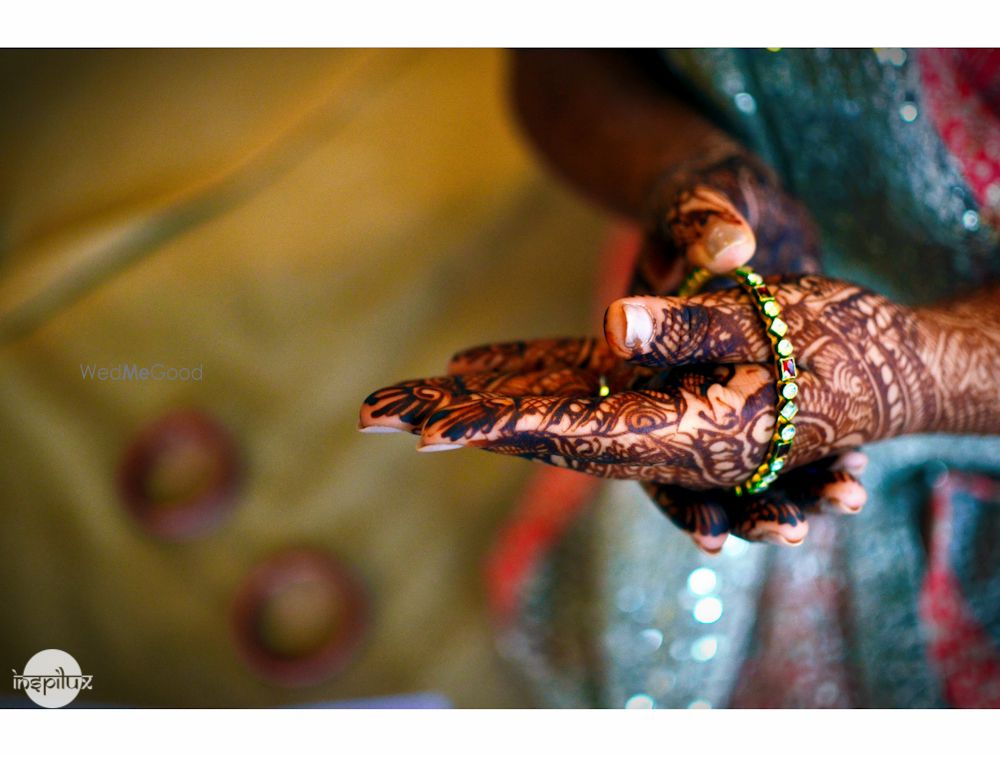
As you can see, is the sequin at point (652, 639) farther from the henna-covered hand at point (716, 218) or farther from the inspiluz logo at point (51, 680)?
the inspiluz logo at point (51, 680)

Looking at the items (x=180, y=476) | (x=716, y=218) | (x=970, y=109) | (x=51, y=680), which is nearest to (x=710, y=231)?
(x=716, y=218)

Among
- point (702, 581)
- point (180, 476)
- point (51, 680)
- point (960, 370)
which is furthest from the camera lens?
point (180, 476)

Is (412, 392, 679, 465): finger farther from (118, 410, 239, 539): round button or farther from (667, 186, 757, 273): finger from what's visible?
(118, 410, 239, 539): round button

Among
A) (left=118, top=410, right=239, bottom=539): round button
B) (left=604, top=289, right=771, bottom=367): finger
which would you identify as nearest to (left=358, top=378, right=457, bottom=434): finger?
(left=604, top=289, right=771, bottom=367): finger

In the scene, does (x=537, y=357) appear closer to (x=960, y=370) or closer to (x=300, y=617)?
(x=960, y=370)

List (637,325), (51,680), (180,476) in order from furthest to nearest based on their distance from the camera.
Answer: (180,476)
(51,680)
(637,325)
